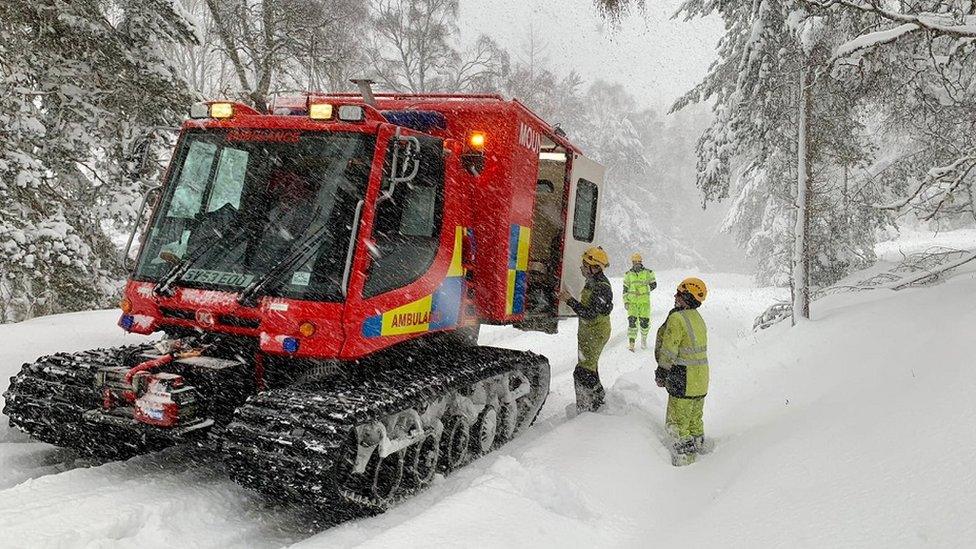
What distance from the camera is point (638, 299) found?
13.4m

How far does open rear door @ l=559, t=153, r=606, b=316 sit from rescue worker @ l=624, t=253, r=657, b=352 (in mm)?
4407

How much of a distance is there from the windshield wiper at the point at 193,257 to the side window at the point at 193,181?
0.35 meters

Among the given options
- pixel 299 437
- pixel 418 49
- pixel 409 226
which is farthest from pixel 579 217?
pixel 418 49

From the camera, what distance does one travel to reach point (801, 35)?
1037 cm

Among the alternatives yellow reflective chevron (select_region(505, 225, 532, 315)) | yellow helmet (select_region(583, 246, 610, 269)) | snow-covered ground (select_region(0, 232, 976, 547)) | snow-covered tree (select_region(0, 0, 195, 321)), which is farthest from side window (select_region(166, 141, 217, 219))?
yellow helmet (select_region(583, 246, 610, 269))

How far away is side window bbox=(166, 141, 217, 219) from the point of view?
222 inches

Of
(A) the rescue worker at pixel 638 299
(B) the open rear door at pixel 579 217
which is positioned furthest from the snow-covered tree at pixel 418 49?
(B) the open rear door at pixel 579 217

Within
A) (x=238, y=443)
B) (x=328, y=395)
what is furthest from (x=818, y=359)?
(x=238, y=443)

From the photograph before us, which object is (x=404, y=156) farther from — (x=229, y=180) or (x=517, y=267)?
(x=517, y=267)

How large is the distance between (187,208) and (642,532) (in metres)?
4.19

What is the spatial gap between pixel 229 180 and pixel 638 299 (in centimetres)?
923

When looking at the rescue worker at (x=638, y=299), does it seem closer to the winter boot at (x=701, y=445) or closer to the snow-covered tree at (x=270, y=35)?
the winter boot at (x=701, y=445)

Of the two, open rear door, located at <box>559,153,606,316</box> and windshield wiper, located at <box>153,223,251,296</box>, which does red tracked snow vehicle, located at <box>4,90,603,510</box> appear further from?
open rear door, located at <box>559,153,606,316</box>

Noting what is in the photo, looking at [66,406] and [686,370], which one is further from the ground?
[686,370]
